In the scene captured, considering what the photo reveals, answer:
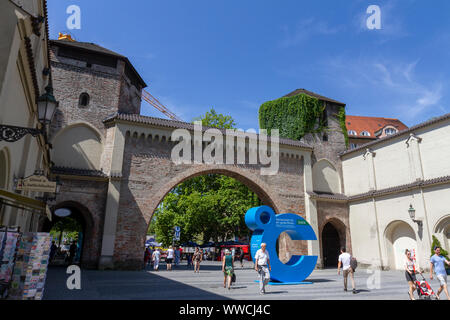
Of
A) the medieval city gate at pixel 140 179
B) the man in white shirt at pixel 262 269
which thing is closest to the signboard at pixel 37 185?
the man in white shirt at pixel 262 269

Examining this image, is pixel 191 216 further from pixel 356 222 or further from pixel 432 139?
pixel 432 139

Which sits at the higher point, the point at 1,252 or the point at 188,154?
the point at 188,154

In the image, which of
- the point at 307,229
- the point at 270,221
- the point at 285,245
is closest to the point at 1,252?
the point at 270,221

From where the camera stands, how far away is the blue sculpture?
521 inches

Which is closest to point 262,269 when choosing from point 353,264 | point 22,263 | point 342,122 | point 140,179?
point 353,264

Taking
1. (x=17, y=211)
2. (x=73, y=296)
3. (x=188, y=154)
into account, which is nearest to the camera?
(x=73, y=296)

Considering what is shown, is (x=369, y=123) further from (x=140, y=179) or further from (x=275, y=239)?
(x=275, y=239)

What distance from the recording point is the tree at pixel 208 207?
109 feet

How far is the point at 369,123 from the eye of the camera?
52031 millimetres

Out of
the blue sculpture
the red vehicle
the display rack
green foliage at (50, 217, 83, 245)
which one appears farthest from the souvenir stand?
the red vehicle

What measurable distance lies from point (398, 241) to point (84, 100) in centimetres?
2462

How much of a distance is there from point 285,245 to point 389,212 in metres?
7.98

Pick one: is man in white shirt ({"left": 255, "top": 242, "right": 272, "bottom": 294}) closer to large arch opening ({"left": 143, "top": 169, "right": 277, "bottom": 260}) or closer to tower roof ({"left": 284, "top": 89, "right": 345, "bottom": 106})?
large arch opening ({"left": 143, "top": 169, "right": 277, "bottom": 260})

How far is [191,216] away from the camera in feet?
110
